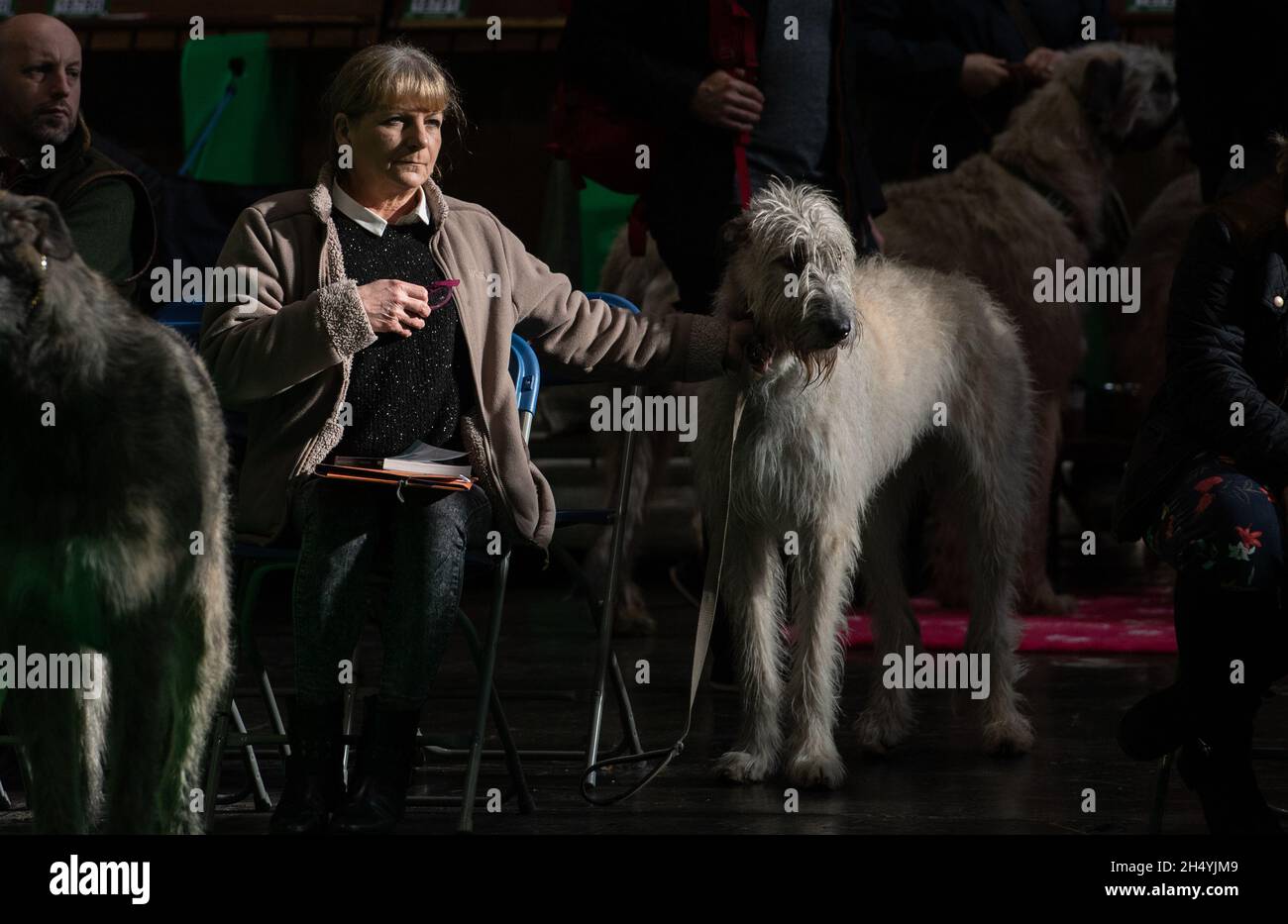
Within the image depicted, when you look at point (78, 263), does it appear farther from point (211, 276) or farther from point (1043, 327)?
point (1043, 327)

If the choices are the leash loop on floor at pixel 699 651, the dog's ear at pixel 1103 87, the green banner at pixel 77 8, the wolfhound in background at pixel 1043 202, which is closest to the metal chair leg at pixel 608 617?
the leash loop on floor at pixel 699 651

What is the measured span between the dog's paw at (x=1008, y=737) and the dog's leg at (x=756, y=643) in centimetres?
54

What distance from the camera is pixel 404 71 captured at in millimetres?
3150

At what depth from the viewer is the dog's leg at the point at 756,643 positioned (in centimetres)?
379

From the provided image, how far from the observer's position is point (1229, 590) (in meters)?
2.98

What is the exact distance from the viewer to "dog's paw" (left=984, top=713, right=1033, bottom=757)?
4039mm

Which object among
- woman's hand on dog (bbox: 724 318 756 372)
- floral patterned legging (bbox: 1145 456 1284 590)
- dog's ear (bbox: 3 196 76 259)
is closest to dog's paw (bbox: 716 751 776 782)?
woman's hand on dog (bbox: 724 318 756 372)

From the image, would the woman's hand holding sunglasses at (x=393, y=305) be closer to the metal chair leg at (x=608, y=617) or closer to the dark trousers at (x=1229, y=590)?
the metal chair leg at (x=608, y=617)

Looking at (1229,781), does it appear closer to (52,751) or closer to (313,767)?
(313,767)

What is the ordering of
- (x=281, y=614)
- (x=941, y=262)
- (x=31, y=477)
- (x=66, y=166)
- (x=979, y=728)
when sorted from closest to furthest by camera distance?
(x=31, y=477) → (x=66, y=166) → (x=979, y=728) → (x=941, y=262) → (x=281, y=614)

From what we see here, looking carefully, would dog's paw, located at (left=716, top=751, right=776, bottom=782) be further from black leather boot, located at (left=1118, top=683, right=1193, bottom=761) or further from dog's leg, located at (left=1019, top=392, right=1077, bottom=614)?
dog's leg, located at (left=1019, top=392, right=1077, bottom=614)

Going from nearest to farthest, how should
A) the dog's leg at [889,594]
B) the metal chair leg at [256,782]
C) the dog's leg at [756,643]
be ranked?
the metal chair leg at [256,782] < the dog's leg at [756,643] < the dog's leg at [889,594]
